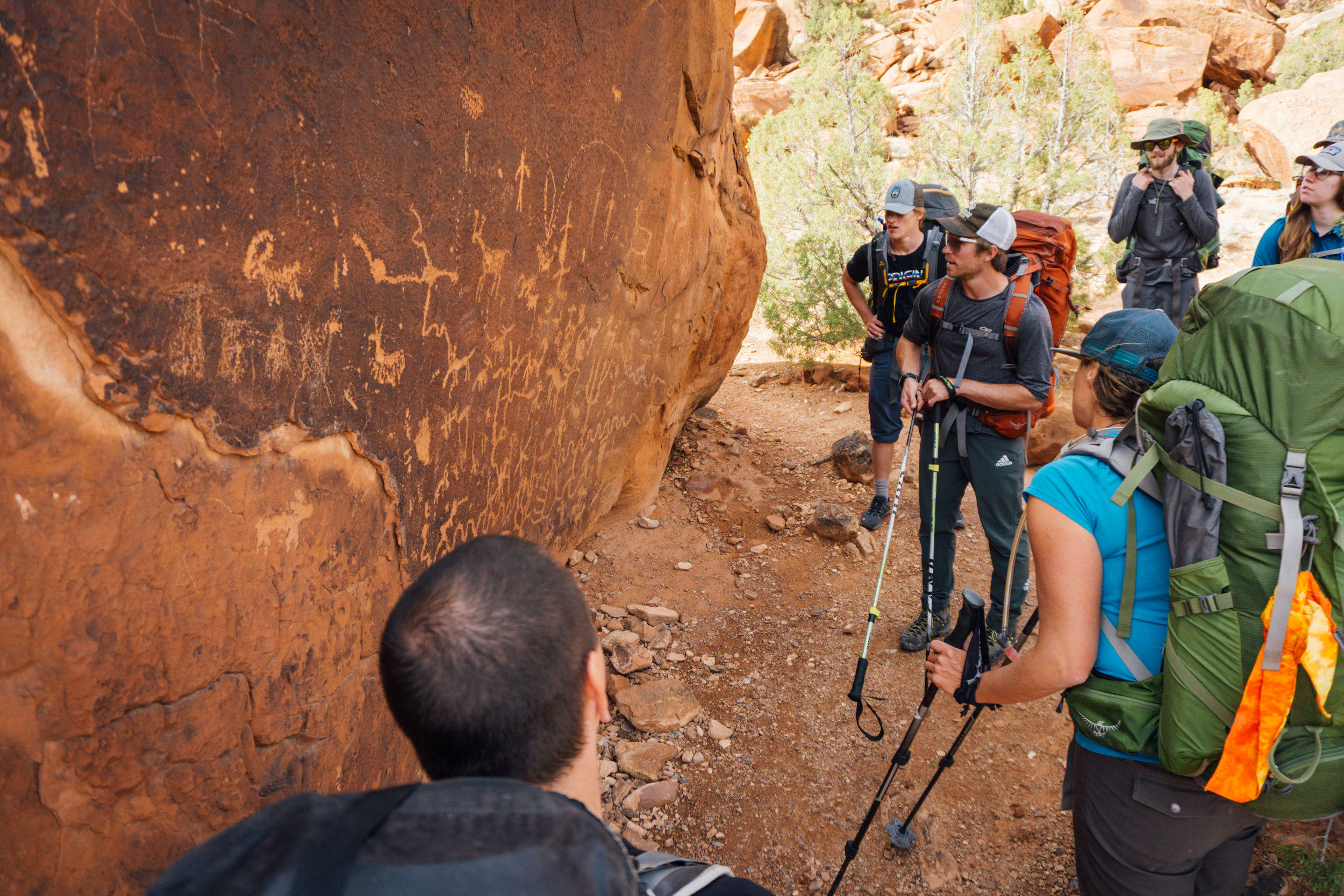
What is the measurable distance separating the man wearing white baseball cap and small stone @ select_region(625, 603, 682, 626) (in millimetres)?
1298

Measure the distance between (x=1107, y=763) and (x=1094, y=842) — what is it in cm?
23

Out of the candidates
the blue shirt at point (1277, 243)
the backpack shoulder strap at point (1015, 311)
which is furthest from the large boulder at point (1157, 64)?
the backpack shoulder strap at point (1015, 311)

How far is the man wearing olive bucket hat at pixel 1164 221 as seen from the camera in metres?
5.11

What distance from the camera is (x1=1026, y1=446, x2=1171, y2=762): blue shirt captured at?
64.8 inches

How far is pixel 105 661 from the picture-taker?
4.54 feet

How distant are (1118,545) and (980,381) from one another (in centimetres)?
187

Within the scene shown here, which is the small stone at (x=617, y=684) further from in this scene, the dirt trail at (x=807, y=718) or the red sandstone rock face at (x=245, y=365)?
Result: the red sandstone rock face at (x=245, y=365)

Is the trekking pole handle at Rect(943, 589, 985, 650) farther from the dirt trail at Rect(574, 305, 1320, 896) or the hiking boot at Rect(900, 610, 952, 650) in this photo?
the hiking boot at Rect(900, 610, 952, 650)

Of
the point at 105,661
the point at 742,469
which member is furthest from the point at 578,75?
the point at 742,469

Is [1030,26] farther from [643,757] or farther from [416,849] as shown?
[416,849]

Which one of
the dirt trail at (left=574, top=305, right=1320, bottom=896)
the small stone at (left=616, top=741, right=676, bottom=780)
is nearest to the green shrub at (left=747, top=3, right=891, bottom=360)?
the dirt trail at (left=574, top=305, right=1320, bottom=896)

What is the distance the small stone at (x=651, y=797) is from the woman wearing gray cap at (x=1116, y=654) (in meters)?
1.57

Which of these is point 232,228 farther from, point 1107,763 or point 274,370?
point 1107,763

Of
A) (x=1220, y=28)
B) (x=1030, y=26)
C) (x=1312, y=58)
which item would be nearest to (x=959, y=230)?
(x=1030, y=26)
